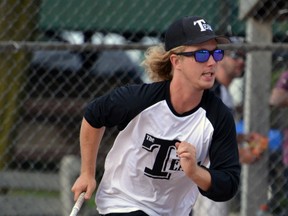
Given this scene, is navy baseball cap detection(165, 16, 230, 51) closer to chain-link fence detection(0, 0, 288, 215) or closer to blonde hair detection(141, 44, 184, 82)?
blonde hair detection(141, 44, 184, 82)

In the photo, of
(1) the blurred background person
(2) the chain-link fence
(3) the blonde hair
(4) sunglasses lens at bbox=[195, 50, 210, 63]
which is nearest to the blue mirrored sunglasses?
(4) sunglasses lens at bbox=[195, 50, 210, 63]

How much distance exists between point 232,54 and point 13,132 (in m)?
1.97

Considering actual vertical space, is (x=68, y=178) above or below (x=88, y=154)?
below

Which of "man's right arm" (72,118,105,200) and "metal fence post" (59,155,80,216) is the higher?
"man's right arm" (72,118,105,200)

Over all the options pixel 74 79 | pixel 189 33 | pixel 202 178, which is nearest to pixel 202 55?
pixel 189 33

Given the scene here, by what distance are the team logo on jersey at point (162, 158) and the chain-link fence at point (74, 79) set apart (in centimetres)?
208

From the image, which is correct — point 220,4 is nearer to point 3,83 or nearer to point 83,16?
point 83,16

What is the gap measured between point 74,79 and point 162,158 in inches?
161

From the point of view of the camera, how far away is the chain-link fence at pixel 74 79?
271 inches

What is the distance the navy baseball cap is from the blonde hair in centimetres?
10

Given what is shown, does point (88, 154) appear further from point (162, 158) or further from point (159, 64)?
point (159, 64)

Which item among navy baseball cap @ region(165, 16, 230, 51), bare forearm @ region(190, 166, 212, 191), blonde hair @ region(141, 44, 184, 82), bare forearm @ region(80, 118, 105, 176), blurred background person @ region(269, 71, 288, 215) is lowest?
blurred background person @ region(269, 71, 288, 215)

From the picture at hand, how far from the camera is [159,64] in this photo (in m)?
4.39

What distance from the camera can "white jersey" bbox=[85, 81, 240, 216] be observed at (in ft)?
13.6
